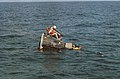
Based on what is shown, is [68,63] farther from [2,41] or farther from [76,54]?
[2,41]

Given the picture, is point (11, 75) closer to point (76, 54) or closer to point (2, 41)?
point (76, 54)

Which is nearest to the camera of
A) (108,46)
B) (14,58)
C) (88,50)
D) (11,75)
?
(11,75)

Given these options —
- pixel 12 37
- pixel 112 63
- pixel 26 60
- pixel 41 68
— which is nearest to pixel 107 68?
pixel 112 63

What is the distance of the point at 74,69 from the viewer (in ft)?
70.2

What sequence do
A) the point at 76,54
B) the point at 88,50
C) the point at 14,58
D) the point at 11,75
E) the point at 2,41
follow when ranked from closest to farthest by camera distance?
1. the point at 11,75
2. the point at 14,58
3. the point at 76,54
4. the point at 88,50
5. the point at 2,41

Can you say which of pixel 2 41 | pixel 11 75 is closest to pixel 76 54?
pixel 11 75

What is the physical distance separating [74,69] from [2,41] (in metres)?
13.9

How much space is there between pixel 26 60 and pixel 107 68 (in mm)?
6328

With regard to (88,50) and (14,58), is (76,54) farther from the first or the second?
(14,58)

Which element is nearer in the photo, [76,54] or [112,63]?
[112,63]

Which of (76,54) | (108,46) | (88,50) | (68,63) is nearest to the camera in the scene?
(68,63)

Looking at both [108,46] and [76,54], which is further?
[108,46]

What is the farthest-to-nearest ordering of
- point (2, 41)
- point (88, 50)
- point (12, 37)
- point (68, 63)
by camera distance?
point (12, 37), point (2, 41), point (88, 50), point (68, 63)

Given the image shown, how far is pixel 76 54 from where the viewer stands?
26.3 metres
